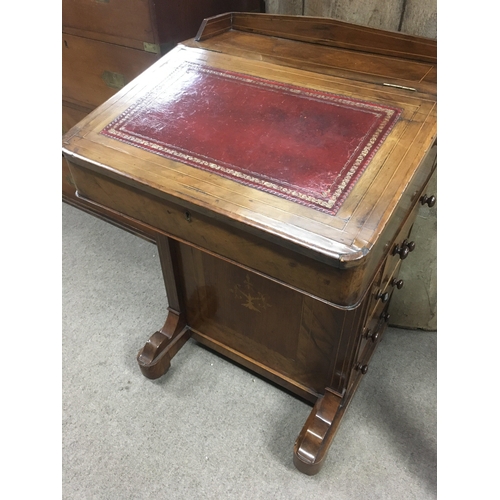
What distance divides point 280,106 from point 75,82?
1145 millimetres

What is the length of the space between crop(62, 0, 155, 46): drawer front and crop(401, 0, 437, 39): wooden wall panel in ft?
2.49

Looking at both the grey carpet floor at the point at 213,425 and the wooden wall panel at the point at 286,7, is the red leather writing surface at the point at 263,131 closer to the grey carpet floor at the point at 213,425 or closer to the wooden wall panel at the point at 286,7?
the wooden wall panel at the point at 286,7

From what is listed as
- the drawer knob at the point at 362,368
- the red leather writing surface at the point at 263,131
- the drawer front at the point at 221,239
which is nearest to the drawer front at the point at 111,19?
the red leather writing surface at the point at 263,131

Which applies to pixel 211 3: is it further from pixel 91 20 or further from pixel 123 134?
pixel 123 134

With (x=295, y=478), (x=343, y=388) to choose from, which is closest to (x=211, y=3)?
(x=343, y=388)

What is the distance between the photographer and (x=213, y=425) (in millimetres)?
1491

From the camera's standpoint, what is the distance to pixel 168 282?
150 centimetres

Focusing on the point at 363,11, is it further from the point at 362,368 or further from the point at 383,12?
the point at 362,368

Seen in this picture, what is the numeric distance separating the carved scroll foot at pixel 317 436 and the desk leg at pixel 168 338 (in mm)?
525

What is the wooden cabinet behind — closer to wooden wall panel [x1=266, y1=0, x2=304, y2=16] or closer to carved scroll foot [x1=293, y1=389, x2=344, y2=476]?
wooden wall panel [x1=266, y1=0, x2=304, y2=16]

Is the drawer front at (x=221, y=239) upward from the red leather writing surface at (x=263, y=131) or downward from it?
downward

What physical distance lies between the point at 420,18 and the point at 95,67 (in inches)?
45.3

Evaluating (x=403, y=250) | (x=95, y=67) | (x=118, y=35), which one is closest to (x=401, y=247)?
(x=403, y=250)

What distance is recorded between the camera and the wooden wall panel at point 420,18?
4.14 ft
